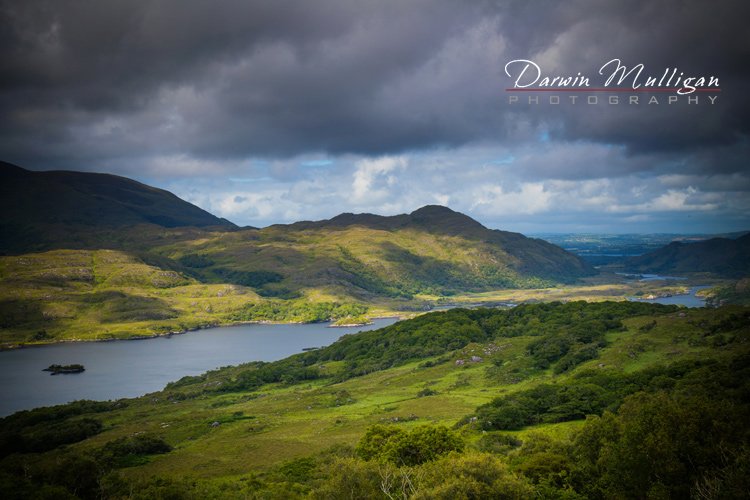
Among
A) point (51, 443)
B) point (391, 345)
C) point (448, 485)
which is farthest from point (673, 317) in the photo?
point (51, 443)

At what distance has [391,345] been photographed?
157m

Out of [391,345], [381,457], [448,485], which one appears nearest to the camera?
[448,485]

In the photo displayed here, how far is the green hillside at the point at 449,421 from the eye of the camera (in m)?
37.1

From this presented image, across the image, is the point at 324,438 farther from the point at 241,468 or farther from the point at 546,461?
the point at 546,461

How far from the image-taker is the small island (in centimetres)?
16325

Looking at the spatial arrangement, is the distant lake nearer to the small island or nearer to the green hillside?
the small island

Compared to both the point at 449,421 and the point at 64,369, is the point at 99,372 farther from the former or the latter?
the point at 449,421

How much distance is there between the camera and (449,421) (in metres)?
81.4

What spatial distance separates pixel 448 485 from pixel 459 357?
100 meters

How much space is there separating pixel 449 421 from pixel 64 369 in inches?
5398

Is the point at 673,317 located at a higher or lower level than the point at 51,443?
higher

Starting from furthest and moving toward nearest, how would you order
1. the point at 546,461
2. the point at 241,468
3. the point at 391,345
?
the point at 391,345, the point at 241,468, the point at 546,461

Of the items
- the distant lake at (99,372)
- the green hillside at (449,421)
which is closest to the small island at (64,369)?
the distant lake at (99,372)

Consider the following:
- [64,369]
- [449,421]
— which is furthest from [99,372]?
[449,421]
